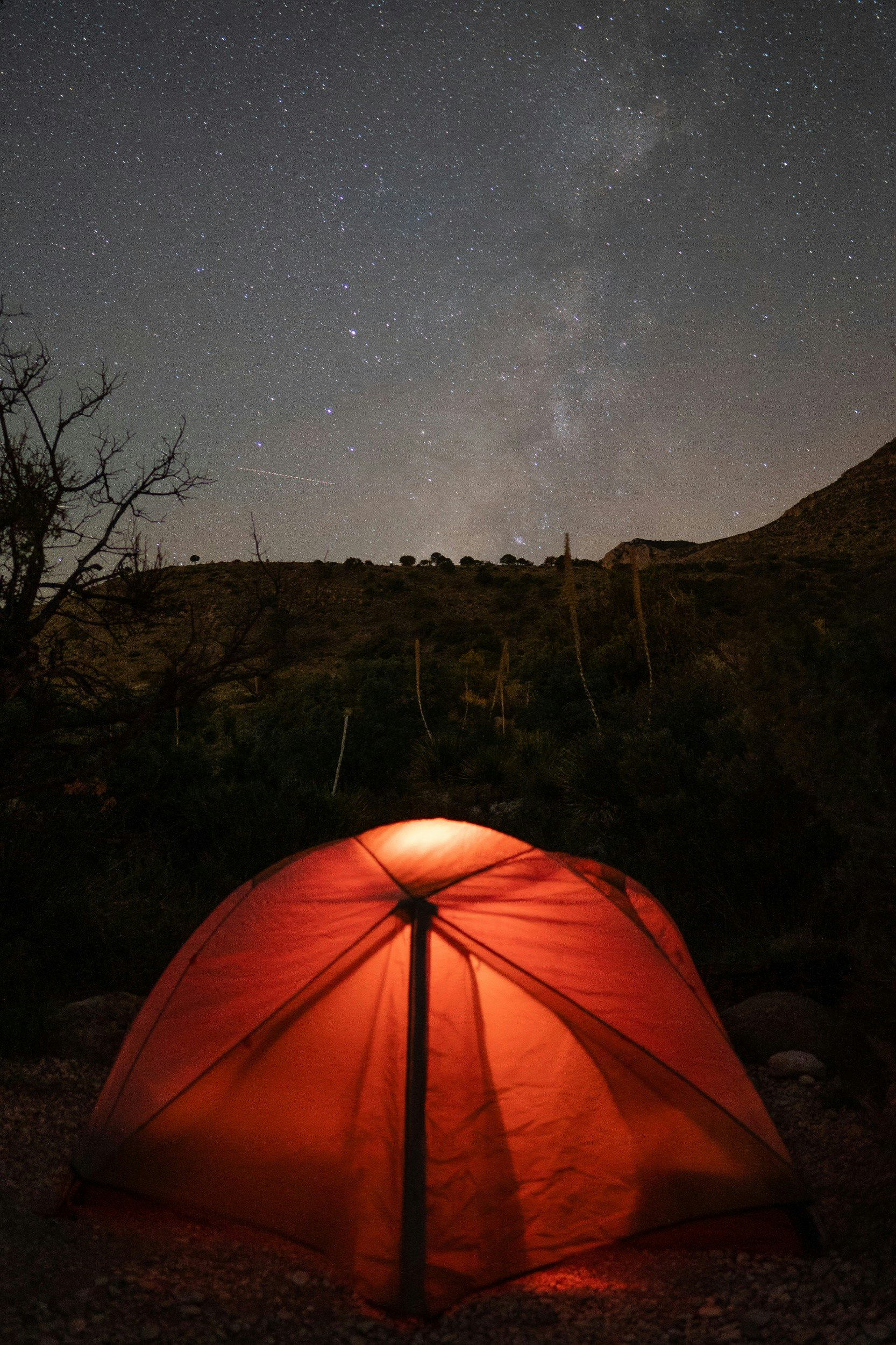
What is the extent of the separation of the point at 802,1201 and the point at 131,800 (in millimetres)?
9290

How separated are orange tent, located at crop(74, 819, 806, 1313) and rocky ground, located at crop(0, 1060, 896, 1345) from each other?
5.6 inches

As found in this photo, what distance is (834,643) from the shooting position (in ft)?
16.2

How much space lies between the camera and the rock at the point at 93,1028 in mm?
6363

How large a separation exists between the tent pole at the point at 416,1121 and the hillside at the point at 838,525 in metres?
37.1

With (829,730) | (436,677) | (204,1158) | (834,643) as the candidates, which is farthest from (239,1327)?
(436,677)

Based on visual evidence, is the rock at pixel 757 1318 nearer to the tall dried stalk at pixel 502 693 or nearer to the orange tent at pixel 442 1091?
the orange tent at pixel 442 1091

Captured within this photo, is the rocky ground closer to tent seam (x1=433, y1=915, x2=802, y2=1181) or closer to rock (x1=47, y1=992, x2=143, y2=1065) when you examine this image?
tent seam (x1=433, y1=915, x2=802, y2=1181)

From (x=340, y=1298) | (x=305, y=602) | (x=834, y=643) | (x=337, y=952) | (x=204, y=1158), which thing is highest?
(x=305, y=602)

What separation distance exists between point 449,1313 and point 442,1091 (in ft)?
2.71

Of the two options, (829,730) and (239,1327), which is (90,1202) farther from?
(829,730)

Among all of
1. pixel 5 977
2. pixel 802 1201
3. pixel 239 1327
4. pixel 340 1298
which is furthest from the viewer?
pixel 5 977

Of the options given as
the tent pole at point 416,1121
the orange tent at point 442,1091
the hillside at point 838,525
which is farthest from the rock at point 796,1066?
the hillside at point 838,525

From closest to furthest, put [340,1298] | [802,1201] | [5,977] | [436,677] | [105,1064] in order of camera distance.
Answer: [340,1298] → [802,1201] → [105,1064] → [5,977] → [436,677]

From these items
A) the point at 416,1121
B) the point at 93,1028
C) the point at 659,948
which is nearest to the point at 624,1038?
the point at 659,948
